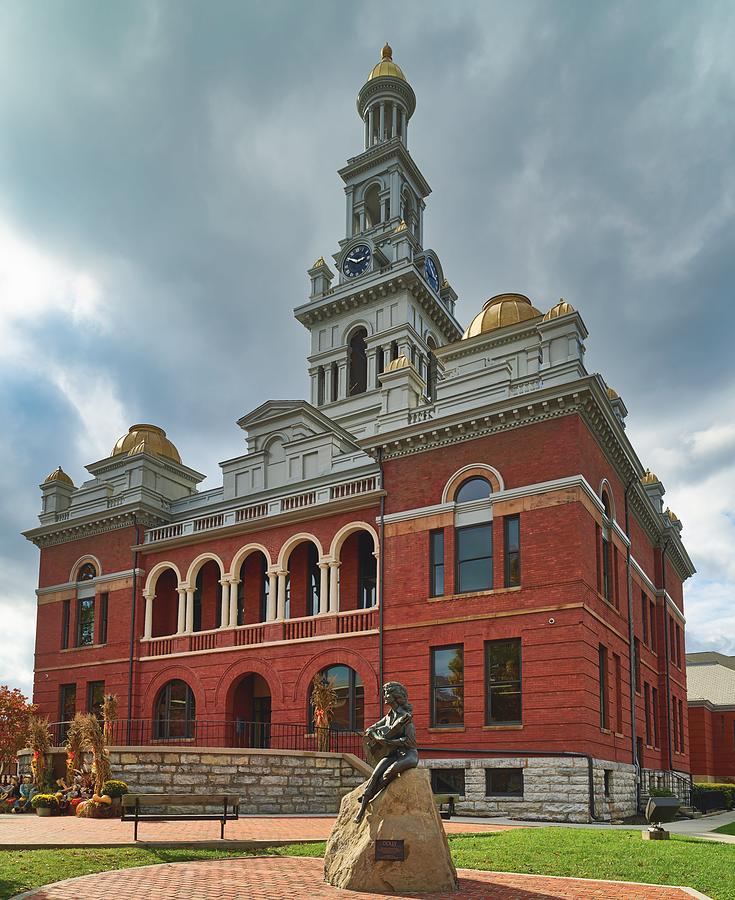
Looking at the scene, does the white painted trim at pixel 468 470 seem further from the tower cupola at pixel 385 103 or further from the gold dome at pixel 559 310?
the tower cupola at pixel 385 103

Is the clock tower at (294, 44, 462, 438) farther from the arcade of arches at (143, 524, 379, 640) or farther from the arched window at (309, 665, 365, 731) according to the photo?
the arched window at (309, 665, 365, 731)

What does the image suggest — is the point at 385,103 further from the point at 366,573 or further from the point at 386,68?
the point at 366,573

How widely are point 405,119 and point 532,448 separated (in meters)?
37.7

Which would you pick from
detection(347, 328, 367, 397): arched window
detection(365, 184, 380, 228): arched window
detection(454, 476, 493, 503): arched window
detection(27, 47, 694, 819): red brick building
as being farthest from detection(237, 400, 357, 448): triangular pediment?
detection(365, 184, 380, 228): arched window

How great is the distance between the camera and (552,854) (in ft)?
47.8

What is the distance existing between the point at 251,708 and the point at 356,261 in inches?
1046

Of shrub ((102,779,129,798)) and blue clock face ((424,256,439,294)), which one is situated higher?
blue clock face ((424,256,439,294))

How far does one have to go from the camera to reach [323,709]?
92.5ft

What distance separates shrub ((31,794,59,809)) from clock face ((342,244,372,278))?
3465 centimetres

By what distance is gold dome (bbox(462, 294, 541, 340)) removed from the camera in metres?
33.3

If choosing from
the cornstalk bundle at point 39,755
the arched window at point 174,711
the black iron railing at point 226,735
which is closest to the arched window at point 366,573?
the black iron railing at point 226,735

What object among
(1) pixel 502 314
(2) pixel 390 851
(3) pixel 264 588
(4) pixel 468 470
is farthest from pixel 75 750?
(1) pixel 502 314

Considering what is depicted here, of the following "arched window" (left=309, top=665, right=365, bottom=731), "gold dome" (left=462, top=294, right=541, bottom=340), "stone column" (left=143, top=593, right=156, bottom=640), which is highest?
"gold dome" (left=462, top=294, right=541, bottom=340)

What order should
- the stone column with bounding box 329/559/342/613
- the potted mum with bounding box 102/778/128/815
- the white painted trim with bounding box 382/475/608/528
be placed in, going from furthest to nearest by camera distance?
the stone column with bounding box 329/559/342/613
the white painted trim with bounding box 382/475/608/528
the potted mum with bounding box 102/778/128/815
